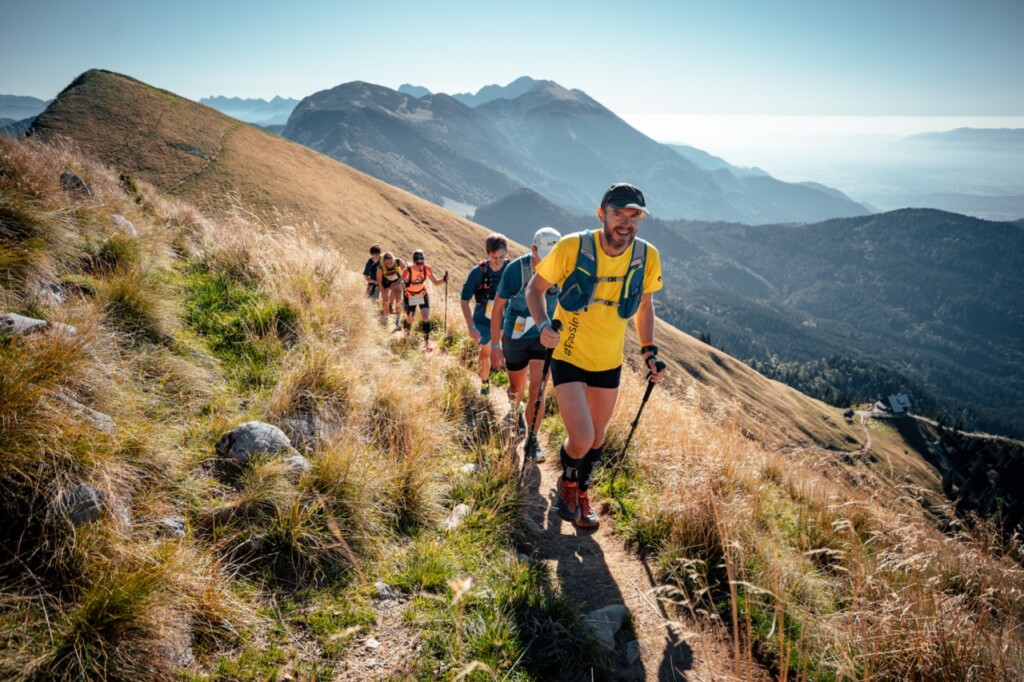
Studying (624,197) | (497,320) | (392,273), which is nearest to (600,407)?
(624,197)

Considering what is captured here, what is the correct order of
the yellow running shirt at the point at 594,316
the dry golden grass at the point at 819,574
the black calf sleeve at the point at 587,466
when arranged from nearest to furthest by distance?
the dry golden grass at the point at 819,574 < the yellow running shirt at the point at 594,316 < the black calf sleeve at the point at 587,466

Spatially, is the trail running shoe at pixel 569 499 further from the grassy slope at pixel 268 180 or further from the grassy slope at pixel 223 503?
the grassy slope at pixel 268 180

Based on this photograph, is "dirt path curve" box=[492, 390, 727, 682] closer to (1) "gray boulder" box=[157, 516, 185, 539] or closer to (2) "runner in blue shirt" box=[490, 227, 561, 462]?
(2) "runner in blue shirt" box=[490, 227, 561, 462]

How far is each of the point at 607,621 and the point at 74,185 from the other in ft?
36.7

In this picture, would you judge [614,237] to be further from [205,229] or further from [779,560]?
[205,229]

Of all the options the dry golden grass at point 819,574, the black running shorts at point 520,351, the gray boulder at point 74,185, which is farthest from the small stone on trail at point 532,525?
the gray boulder at point 74,185

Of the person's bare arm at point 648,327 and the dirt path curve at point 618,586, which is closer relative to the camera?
the dirt path curve at point 618,586

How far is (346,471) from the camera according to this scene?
361 cm

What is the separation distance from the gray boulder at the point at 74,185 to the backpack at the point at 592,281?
8.92 m

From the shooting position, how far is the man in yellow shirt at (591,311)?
4375 mm

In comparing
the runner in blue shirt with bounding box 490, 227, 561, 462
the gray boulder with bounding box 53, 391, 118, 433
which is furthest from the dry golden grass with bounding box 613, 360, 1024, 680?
the gray boulder with bounding box 53, 391, 118, 433

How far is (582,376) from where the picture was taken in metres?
4.61

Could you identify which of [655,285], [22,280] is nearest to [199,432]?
[22,280]

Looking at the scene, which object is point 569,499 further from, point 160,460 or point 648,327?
point 160,460
